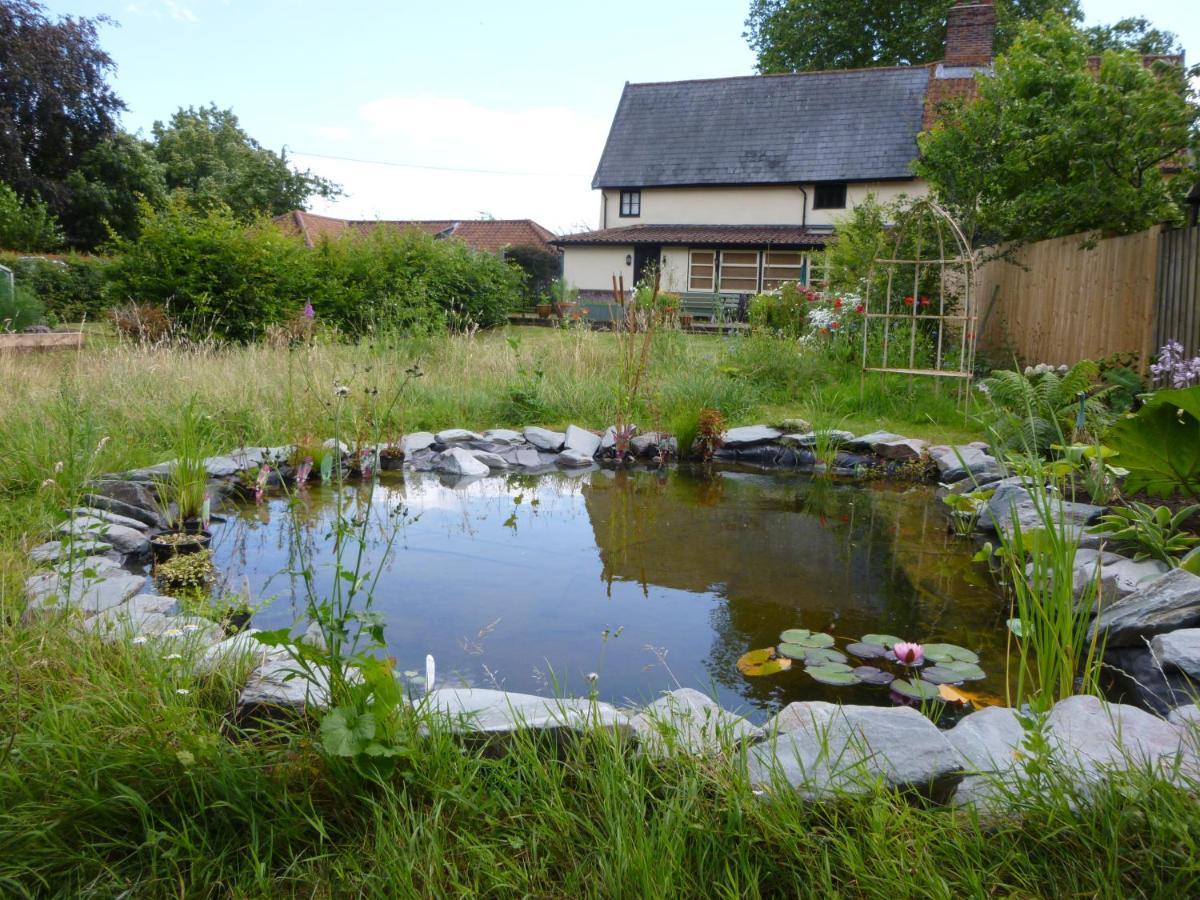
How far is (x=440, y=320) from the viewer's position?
9.52m

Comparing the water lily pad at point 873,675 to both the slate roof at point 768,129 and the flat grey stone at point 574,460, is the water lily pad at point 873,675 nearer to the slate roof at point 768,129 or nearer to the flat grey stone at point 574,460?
the flat grey stone at point 574,460

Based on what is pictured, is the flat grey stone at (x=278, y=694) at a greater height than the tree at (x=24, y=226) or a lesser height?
lesser

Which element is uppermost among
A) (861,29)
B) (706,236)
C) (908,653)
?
(861,29)

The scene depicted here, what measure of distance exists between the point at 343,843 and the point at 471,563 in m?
2.42

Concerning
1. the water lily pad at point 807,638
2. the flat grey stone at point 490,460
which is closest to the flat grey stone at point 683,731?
the water lily pad at point 807,638

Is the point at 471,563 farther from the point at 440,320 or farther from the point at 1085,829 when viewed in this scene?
the point at 440,320

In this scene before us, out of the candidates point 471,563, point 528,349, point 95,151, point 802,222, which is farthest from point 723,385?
point 95,151

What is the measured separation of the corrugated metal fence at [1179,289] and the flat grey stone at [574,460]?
4.26 m

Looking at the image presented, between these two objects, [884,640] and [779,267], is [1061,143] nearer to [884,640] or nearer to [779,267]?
[884,640]

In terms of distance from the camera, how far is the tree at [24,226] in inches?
710

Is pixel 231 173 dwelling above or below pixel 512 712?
above

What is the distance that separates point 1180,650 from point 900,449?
4.14 meters

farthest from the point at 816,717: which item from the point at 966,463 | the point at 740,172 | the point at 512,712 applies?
the point at 740,172

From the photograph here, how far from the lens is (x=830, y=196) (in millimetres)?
23469
